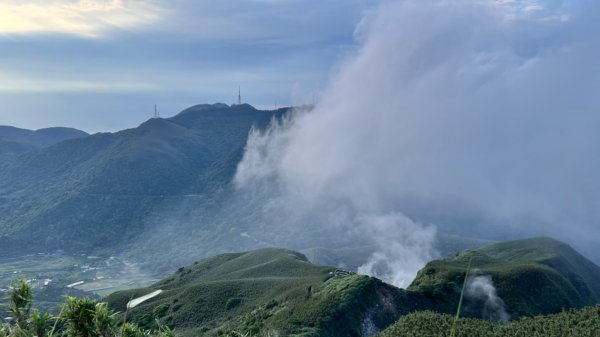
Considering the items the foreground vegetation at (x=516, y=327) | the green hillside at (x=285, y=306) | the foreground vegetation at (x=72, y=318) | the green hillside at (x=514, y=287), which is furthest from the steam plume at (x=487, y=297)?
the foreground vegetation at (x=72, y=318)

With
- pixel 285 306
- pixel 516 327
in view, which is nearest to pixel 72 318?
pixel 516 327

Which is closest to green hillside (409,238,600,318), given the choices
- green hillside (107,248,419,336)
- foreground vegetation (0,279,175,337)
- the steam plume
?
the steam plume

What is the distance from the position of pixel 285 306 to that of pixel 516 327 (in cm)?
6415

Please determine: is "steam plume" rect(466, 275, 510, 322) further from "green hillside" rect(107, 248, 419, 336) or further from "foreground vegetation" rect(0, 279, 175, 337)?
"foreground vegetation" rect(0, 279, 175, 337)

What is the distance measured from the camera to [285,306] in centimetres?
11556

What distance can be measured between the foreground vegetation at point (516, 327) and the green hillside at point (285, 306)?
24.6 m

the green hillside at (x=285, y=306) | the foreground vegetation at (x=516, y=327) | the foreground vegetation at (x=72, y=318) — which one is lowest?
the green hillside at (x=285, y=306)

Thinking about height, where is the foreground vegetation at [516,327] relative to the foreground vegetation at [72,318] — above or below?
below

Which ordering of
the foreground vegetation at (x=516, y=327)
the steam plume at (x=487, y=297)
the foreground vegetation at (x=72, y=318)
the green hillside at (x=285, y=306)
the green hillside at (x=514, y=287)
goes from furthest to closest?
the green hillside at (x=514, y=287), the steam plume at (x=487, y=297), the green hillside at (x=285, y=306), the foreground vegetation at (x=516, y=327), the foreground vegetation at (x=72, y=318)

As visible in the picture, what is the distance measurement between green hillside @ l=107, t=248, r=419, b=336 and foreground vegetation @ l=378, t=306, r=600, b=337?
80.8ft

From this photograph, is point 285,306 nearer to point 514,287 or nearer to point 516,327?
point 514,287

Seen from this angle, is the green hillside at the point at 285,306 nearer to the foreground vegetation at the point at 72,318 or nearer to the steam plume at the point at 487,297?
the steam plume at the point at 487,297

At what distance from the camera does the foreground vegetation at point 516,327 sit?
177 ft

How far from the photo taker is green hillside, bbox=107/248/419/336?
329 ft
